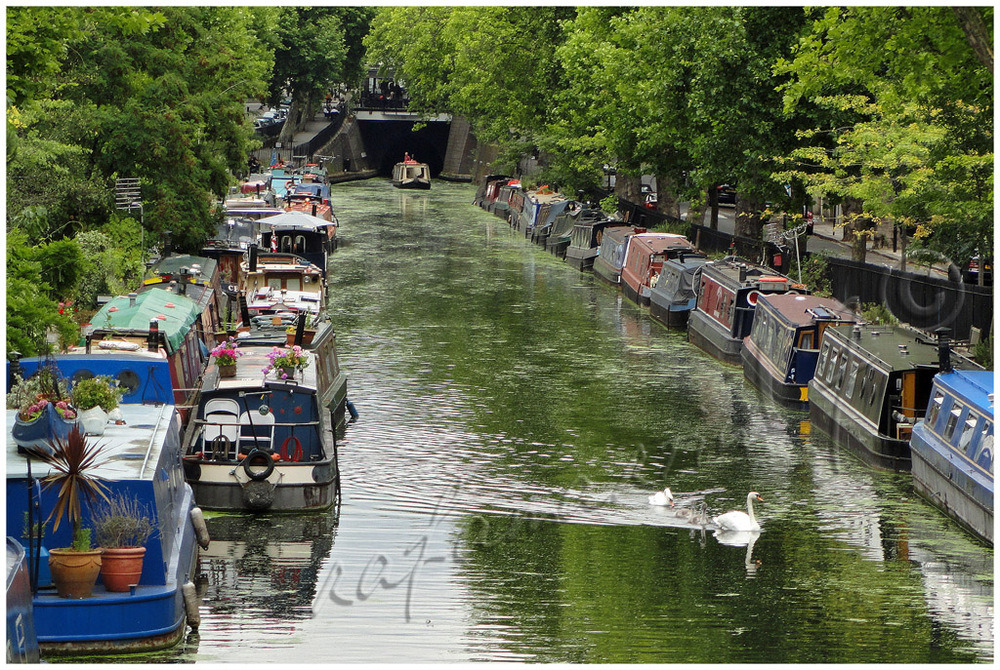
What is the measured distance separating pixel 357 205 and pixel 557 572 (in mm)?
62546

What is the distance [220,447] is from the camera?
21.7 meters

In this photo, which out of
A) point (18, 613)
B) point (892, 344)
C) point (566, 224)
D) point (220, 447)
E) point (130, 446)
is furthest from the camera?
point (566, 224)

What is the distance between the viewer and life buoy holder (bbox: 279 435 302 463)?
22.0 metres

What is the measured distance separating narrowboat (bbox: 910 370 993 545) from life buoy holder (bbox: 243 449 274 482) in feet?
32.2

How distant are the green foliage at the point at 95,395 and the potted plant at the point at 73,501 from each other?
114 centimetres

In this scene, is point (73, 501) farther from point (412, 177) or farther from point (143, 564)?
point (412, 177)

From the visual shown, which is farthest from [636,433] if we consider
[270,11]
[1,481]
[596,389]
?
[270,11]

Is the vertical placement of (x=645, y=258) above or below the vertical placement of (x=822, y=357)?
below

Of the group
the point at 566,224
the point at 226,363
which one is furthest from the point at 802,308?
the point at 566,224

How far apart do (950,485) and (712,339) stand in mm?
14771

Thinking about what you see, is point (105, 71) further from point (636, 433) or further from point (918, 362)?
point (918, 362)

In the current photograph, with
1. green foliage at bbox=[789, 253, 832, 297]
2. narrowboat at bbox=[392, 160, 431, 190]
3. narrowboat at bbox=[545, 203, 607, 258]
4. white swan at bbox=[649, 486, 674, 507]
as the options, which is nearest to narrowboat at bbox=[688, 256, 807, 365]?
green foliage at bbox=[789, 253, 832, 297]

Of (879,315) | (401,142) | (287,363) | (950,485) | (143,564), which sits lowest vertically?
(401,142)

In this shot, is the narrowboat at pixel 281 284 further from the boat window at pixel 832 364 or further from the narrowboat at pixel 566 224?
the narrowboat at pixel 566 224
